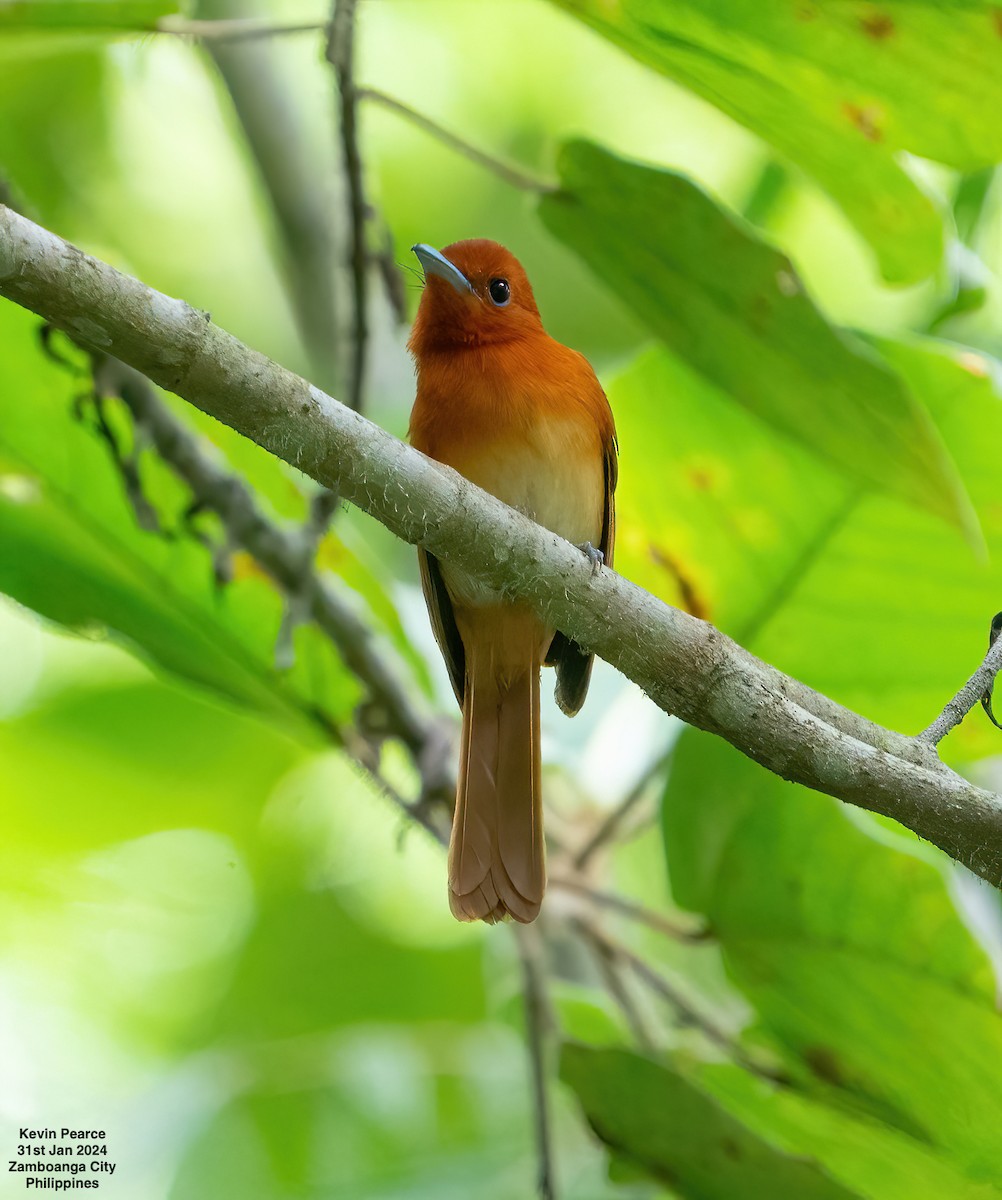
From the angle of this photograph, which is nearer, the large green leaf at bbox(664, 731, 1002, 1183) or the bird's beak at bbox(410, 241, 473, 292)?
the large green leaf at bbox(664, 731, 1002, 1183)

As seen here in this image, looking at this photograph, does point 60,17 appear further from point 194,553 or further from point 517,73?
point 517,73

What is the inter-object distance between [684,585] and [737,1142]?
4.02ft

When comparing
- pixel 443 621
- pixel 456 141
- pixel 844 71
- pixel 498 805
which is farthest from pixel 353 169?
pixel 498 805

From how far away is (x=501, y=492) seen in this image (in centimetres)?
326

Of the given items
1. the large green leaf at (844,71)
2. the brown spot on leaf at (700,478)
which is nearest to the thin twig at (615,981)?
the brown spot on leaf at (700,478)

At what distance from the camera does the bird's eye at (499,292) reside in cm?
357

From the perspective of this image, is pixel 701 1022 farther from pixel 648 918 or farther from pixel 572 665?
pixel 572 665

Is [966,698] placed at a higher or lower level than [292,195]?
higher

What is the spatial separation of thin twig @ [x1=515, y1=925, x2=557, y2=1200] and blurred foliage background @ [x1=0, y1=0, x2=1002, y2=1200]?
0.11ft

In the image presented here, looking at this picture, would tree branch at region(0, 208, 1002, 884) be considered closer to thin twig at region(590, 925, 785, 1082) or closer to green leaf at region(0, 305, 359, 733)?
thin twig at region(590, 925, 785, 1082)

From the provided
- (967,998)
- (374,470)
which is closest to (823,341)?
(374,470)

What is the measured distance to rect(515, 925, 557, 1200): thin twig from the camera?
2.66 meters

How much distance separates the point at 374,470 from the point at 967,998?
138cm

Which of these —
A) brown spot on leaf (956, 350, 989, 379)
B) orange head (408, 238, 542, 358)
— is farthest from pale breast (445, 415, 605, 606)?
brown spot on leaf (956, 350, 989, 379)
